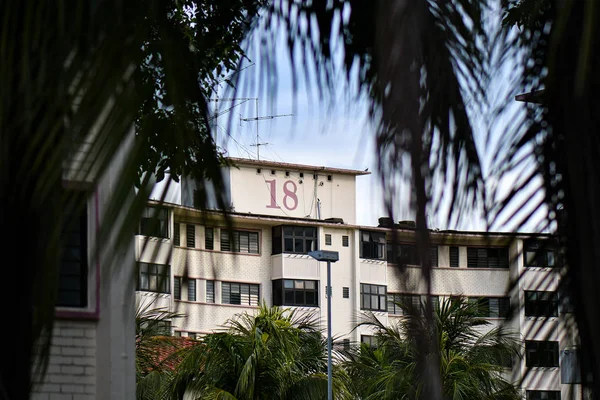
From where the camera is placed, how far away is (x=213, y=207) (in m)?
0.58

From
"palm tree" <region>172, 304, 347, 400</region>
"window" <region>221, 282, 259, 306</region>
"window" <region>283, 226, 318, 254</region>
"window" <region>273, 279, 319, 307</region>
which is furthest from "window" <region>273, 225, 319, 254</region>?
"palm tree" <region>172, 304, 347, 400</region>

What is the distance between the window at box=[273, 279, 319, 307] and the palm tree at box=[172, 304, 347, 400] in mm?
18090

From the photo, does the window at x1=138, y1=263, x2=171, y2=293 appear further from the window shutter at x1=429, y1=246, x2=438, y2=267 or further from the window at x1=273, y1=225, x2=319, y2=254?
the window at x1=273, y1=225, x2=319, y2=254

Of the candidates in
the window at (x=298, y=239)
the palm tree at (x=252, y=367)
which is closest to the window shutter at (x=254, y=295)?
the window at (x=298, y=239)

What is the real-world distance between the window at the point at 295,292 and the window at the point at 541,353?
3457 centimetres

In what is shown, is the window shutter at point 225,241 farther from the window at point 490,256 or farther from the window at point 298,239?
the window at point 298,239

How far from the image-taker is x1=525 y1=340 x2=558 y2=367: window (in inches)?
24.0

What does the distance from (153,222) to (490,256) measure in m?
0.18

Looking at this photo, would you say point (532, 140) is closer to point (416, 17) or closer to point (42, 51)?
point (416, 17)

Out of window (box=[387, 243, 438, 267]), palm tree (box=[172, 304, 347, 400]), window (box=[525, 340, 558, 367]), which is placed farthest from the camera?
palm tree (box=[172, 304, 347, 400])

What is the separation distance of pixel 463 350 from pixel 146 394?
4.81 meters

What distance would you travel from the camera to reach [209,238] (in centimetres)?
60

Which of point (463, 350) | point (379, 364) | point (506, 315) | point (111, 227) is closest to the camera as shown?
point (111, 227)

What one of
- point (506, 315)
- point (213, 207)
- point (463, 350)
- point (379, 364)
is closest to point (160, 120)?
point (213, 207)
